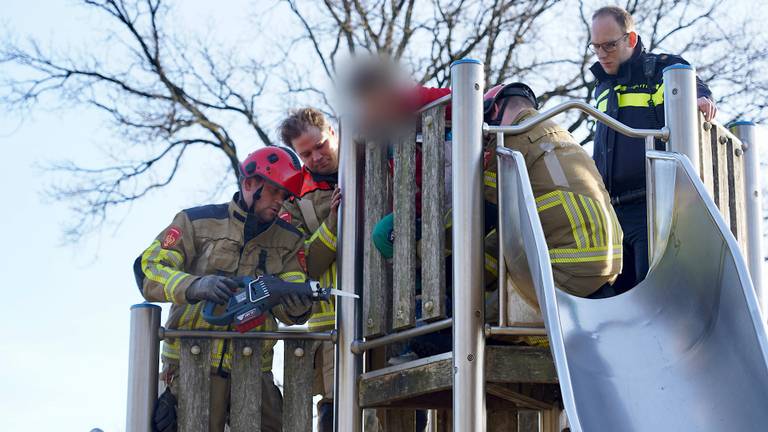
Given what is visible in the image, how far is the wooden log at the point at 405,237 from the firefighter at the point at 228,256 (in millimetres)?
753

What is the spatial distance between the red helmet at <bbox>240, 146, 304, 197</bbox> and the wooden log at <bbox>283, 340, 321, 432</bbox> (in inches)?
36.3

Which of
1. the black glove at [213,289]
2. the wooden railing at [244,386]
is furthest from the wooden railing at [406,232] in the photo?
the black glove at [213,289]

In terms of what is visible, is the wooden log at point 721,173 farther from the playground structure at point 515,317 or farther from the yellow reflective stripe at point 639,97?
the yellow reflective stripe at point 639,97

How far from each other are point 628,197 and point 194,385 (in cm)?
254

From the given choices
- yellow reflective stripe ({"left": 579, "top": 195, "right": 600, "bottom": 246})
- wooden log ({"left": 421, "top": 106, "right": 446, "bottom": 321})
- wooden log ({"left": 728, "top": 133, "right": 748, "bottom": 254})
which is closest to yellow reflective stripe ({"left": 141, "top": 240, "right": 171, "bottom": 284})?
Answer: wooden log ({"left": 421, "top": 106, "right": 446, "bottom": 321})

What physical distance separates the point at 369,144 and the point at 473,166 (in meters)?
0.95

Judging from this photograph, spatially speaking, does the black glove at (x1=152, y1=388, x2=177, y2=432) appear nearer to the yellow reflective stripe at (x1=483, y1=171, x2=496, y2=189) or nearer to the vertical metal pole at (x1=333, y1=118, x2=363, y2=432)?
the vertical metal pole at (x1=333, y1=118, x2=363, y2=432)

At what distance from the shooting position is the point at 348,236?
7.28 meters

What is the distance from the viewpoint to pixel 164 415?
733 centimetres

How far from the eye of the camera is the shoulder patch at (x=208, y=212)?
25.5ft

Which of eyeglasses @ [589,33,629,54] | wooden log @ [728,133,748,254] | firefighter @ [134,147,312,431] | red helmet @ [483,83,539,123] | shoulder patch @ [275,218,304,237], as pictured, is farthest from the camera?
eyeglasses @ [589,33,629,54]

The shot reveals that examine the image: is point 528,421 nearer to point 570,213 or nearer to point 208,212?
point 208,212

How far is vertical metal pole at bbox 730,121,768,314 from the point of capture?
307 inches

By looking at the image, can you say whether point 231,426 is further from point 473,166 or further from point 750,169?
point 750,169
